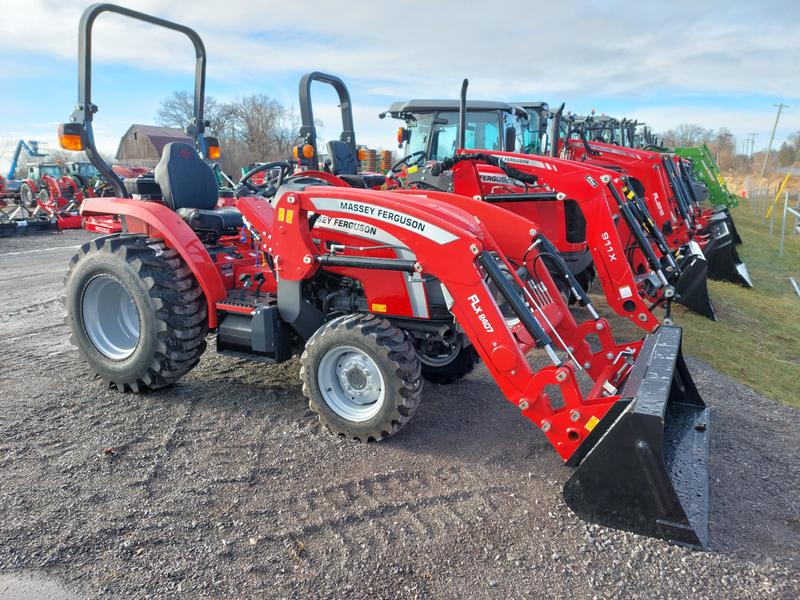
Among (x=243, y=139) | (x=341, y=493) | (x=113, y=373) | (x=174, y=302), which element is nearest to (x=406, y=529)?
(x=341, y=493)

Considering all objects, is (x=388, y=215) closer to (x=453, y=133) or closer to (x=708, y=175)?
(x=453, y=133)

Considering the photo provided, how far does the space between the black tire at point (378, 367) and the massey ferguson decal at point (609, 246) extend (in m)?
2.76

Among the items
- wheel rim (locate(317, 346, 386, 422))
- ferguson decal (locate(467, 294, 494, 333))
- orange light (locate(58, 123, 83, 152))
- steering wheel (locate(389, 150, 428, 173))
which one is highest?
steering wheel (locate(389, 150, 428, 173))

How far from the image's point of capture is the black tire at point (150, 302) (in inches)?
146

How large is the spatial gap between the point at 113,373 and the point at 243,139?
37029mm

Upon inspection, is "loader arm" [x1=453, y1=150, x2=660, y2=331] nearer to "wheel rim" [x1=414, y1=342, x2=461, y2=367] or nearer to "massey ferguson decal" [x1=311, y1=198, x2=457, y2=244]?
"wheel rim" [x1=414, y1=342, x2=461, y2=367]

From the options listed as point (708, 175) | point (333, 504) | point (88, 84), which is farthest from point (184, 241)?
point (708, 175)

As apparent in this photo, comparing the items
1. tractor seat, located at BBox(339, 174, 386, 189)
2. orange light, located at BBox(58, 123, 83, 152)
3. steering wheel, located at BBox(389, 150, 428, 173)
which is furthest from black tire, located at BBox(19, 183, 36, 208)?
orange light, located at BBox(58, 123, 83, 152)

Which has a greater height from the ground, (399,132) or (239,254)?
(399,132)

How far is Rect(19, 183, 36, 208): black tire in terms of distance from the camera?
60.3ft

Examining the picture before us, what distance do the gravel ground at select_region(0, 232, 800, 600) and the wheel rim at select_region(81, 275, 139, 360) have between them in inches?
13.5

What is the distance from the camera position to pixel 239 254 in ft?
14.6

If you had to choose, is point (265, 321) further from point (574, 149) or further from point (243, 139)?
point (243, 139)

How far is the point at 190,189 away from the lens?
4367 millimetres
